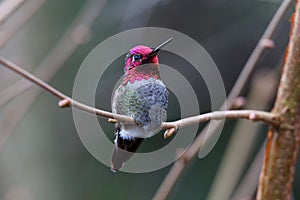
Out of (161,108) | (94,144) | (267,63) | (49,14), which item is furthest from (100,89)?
(161,108)

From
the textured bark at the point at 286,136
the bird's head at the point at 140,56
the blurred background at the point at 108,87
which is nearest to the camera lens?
the textured bark at the point at 286,136

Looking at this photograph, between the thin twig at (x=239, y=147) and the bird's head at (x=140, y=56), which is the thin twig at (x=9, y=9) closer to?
the bird's head at (x=140, y=56)

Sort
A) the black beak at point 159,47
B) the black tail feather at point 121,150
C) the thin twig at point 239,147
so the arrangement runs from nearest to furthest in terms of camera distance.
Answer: the black beak at point 159,47, the black tail feather at point 121,150, the thin twig at point 239,147

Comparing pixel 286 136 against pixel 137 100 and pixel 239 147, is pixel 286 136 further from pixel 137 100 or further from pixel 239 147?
pixel 239 147

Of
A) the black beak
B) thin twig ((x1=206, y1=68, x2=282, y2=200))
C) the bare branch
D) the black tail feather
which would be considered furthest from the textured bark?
thin twig ((x1=206, y1=68, x2=282, y2=200))

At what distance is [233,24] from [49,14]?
4.39 ft

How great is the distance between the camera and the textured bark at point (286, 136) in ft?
3.96

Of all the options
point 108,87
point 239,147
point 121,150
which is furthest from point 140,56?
point 108,87

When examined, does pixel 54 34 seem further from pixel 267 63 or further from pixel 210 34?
pixel 267 63

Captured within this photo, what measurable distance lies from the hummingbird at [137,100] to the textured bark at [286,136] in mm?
301

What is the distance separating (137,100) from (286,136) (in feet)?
1.43

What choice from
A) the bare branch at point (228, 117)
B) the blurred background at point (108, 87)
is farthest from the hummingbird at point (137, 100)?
the blurred background at point (108, 87)

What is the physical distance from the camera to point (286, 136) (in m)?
1.20

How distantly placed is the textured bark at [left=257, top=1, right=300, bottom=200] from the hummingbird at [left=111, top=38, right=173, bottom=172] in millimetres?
301
